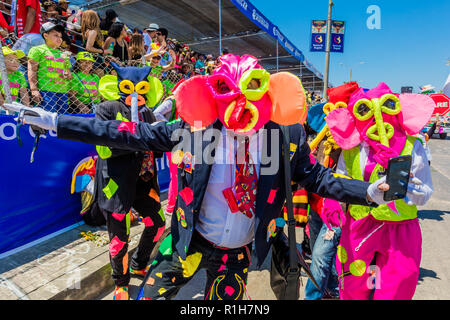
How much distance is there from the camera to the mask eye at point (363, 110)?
1.87 m

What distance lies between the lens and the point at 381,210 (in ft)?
5.88

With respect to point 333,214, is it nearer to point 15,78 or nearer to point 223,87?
point 223,87

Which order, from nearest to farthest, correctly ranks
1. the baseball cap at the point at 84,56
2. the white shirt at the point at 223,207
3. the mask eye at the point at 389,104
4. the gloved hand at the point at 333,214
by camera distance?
the white shirt at the point at 223,207
the mask eye at the point at 389,104
the gloved hand at the point at 333,214
the baseball cap at the point at 84,56

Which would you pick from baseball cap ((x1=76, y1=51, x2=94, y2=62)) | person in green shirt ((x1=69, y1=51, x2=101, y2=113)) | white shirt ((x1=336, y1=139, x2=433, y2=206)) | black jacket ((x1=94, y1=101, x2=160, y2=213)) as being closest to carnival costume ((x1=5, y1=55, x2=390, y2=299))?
white shirt ((x1=336, y1=139, x2=433, y2=206))

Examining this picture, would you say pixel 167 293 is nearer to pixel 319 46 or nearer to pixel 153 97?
pixel 153 97

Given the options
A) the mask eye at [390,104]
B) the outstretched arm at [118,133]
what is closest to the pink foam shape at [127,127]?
the outstretched arm at [118,133]

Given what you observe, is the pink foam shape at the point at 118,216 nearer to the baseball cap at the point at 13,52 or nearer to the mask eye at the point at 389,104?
the mask eye at the point at 389,104

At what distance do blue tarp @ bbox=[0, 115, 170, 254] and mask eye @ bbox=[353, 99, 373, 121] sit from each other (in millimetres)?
3031

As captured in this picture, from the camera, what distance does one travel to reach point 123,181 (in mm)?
2363

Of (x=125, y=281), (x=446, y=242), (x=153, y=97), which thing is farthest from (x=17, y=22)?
(x=446, y=242)

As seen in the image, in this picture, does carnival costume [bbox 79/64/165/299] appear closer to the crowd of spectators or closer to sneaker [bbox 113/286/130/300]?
sneaker [bbox 113/286/130/300]

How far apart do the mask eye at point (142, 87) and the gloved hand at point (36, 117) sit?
1262 millimetres

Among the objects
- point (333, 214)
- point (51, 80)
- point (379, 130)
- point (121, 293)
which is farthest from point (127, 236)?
point (51, 80)
